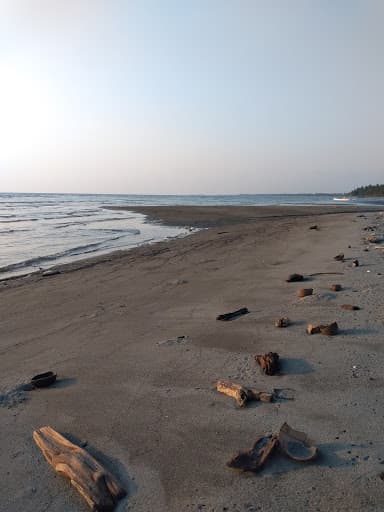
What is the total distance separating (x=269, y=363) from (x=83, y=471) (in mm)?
1837

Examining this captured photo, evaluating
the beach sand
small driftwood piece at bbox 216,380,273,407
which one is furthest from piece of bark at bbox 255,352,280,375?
small driftwood piece at bbox 216,380,273,407

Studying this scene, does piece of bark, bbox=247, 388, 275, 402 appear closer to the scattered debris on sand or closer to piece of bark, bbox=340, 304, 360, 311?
the scattered debris on sand

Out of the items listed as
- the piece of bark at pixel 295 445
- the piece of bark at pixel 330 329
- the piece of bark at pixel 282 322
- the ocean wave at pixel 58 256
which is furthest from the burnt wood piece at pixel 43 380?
the ocean wave at pixel 58 256

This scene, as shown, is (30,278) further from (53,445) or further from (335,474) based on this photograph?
(335,474)

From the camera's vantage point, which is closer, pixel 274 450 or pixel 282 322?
pixel 274 450

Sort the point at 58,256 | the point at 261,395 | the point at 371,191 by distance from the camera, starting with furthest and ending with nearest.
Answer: the point at 371,191
the point at 58,256
the point at 261,395

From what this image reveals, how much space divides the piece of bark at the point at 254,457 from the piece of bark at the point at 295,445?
0.23ft

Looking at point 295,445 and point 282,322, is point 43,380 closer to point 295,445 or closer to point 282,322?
point 295,445

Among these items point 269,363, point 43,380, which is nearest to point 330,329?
point 269,363

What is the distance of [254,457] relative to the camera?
2.64 m

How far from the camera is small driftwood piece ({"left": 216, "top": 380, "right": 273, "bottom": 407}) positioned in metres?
3.34

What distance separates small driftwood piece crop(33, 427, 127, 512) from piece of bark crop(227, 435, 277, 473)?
678 mm

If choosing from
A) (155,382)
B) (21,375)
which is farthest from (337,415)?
(21,375)

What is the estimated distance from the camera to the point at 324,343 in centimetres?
438
